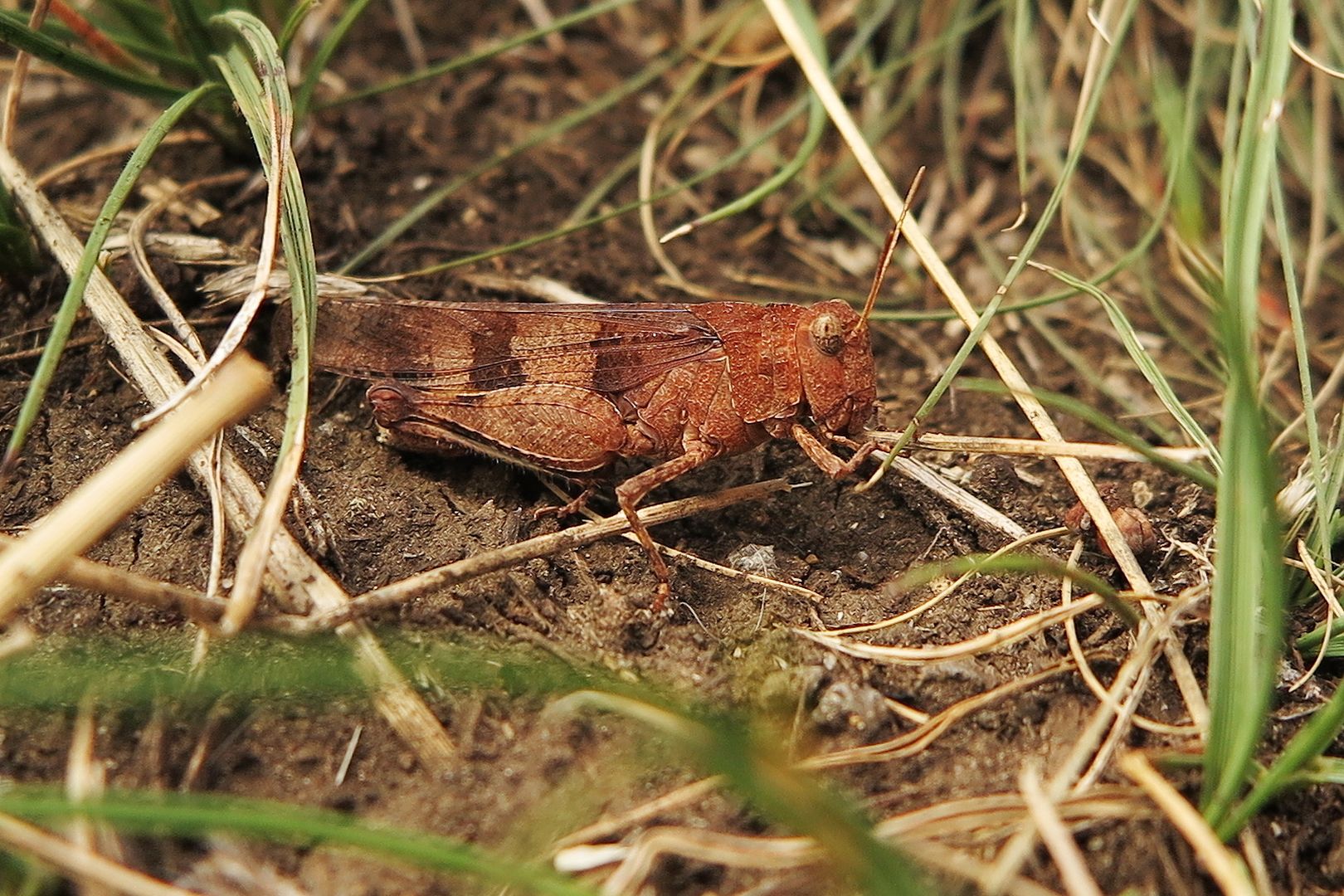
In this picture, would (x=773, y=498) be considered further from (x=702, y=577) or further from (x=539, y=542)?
(x=539, y=542)

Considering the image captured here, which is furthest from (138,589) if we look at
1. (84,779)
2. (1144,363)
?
(1144,363)

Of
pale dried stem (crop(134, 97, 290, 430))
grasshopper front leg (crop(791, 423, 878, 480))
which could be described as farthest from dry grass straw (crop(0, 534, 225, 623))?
grasshopper front leg (crop(791, 423, 878, 480))

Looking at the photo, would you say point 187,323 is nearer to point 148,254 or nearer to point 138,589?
point 148,254

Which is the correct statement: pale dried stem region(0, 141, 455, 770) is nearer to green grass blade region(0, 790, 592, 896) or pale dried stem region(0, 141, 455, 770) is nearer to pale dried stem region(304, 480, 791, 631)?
pale dried stem region(304, 480, 791, 631)

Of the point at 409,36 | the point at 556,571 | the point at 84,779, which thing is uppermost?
the point at 409,36

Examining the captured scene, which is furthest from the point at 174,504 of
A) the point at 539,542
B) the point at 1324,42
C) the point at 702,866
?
the point at 1324,42

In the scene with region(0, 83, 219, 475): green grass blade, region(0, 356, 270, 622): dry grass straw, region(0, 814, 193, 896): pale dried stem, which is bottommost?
region(0, 814, 193, 896): pale dried stem
